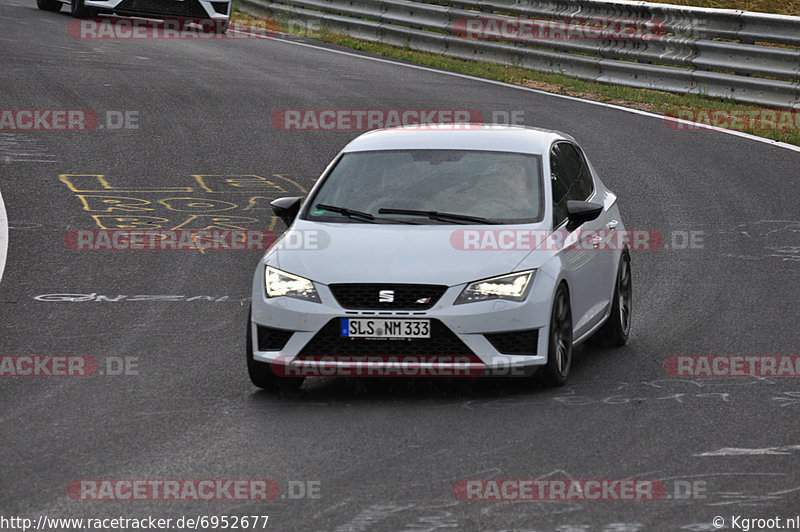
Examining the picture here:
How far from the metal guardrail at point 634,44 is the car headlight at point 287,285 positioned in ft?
42.1

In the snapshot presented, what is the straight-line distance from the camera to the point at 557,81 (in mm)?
23156

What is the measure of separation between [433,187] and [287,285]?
1.33m

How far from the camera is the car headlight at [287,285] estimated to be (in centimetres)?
848

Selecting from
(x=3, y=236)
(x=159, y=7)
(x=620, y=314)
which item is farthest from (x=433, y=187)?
(x=159, y=7)

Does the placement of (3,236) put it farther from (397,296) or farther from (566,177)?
(397,296)

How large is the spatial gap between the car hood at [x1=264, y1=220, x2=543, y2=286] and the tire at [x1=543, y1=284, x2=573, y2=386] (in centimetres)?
39

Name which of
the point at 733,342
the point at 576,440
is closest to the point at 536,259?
the point at 576,440

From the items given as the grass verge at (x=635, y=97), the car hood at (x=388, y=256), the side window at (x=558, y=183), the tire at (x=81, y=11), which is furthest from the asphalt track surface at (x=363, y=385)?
the tire at (x=81, y=11)

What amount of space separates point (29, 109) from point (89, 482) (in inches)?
A: 513

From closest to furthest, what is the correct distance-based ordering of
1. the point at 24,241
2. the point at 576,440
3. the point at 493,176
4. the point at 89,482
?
the point at 89,482 → the point at 576,440 → the point at 493,176 → the point at 24,241

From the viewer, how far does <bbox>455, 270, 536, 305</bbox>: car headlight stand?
838cm

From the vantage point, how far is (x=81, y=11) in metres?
28.1

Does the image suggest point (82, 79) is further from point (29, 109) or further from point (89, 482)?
point (89, 482)

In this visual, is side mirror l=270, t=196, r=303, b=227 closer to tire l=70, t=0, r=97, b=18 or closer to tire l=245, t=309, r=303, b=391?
tire l=245, t=309, r=303, b=391
